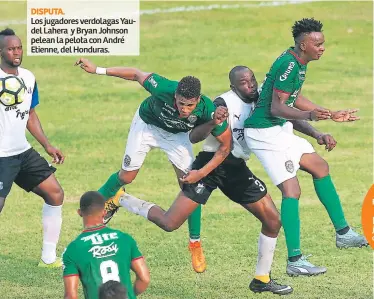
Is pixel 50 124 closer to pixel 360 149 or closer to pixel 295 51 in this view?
pixel 360 149

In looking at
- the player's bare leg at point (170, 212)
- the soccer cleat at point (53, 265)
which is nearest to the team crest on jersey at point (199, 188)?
the player's bare leg at point (170, 212)

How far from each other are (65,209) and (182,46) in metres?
12.1

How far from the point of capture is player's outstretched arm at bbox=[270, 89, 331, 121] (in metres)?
13.0

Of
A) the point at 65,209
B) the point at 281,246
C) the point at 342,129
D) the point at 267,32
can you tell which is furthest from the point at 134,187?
the point at 267,32

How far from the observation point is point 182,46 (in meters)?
30.4

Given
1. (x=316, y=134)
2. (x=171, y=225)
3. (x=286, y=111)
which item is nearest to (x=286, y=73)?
(x=286, y=111)

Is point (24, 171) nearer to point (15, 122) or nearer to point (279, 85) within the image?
point (15, 122)

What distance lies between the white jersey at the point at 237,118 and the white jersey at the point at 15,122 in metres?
2.37

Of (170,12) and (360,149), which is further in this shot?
(170,12)

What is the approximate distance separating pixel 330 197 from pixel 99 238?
14.4 ft

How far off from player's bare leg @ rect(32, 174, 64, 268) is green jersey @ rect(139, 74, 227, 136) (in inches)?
67.8

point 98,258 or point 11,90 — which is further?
point 11,90

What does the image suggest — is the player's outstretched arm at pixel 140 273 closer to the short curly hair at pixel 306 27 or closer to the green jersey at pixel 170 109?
the green jersey at pixel 170 109

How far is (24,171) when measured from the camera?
14508mm
